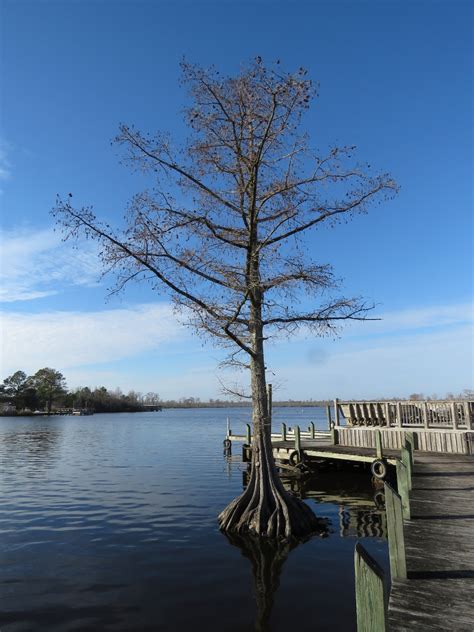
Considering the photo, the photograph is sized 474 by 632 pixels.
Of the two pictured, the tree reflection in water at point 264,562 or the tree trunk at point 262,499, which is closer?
the tree reflection in water at point 264,562

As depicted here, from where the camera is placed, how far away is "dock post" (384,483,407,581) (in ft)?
20.1

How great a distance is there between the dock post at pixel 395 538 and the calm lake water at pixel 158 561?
2.12 meters

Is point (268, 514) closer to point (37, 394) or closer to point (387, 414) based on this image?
point (387, 414)

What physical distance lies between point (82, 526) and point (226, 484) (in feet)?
32.1

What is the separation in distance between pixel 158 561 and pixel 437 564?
7.07 meters

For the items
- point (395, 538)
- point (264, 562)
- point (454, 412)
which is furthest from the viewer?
point (454, 412)

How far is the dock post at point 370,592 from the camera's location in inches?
132

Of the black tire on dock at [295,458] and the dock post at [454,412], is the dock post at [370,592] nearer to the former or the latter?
the dock post at [454,412]

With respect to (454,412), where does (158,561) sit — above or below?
below

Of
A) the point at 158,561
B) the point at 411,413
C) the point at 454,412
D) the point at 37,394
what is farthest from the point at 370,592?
the point at 37,394

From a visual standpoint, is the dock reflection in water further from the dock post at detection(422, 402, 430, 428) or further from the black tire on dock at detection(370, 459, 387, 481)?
the dock post at detection(422, 402, 430, 428)

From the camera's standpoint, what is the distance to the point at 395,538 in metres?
6.34

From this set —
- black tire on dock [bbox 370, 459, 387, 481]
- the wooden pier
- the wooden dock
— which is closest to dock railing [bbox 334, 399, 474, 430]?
the wooden pier

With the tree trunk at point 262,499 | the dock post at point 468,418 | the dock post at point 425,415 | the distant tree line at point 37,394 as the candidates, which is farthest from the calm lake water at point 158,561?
the distant tree line at point 37,394
